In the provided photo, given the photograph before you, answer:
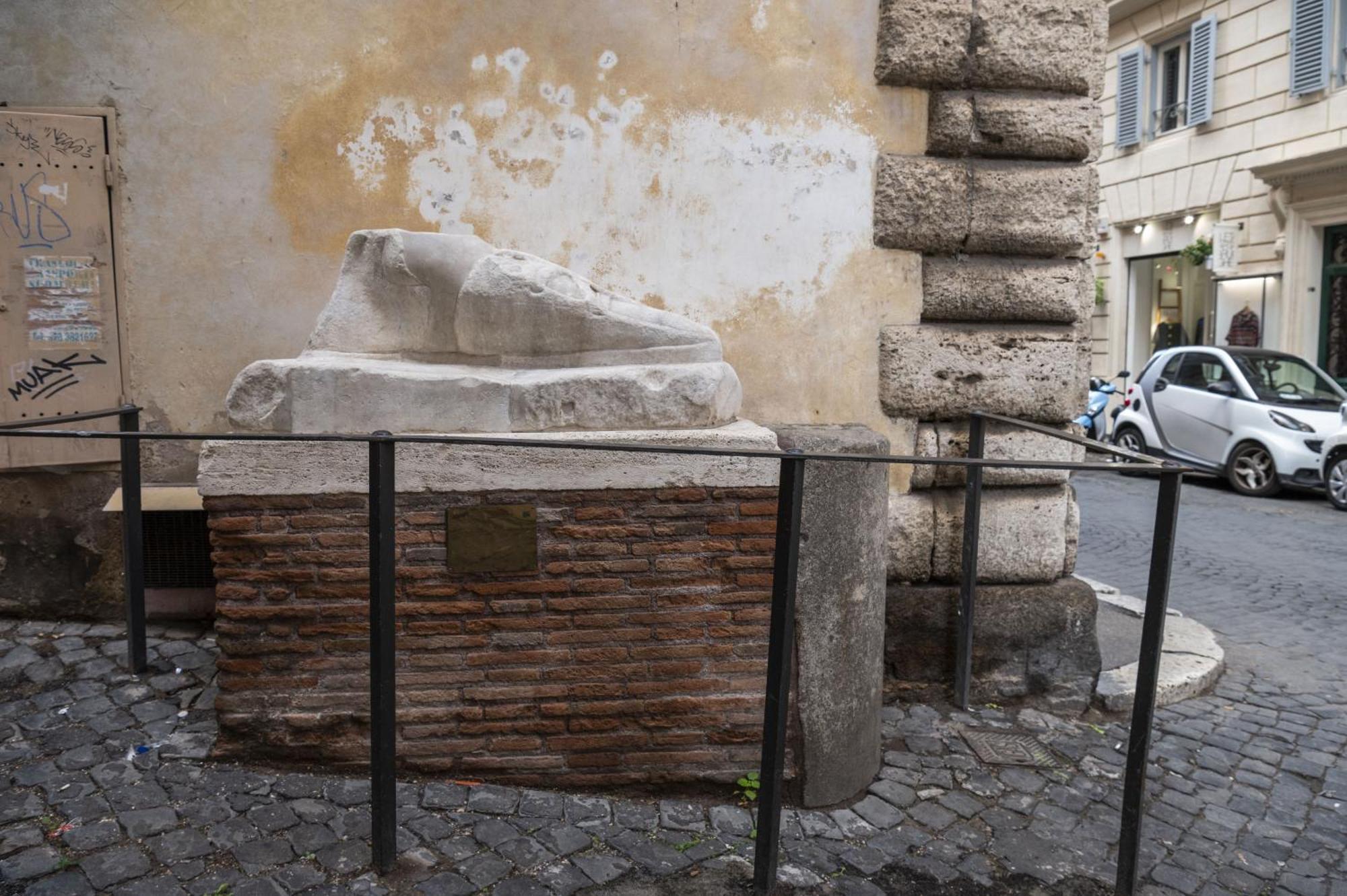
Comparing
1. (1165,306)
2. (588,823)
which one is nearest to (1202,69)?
(1165,306)

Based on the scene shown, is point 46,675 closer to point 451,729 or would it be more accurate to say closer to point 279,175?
point 451,729

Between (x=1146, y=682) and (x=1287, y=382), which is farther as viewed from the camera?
(x=1287, y=382)

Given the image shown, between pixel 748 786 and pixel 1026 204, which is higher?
pixel 1026 204

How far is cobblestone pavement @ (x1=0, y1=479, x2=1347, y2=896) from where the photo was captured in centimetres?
264

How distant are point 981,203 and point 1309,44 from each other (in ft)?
37.7

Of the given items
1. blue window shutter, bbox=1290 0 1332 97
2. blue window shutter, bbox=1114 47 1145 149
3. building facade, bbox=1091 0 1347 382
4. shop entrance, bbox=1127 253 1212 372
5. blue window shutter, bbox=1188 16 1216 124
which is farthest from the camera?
blue window shutter, bbox=1114 47 1145 149

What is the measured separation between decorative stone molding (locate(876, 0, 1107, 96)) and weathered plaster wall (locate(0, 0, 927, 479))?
11cm

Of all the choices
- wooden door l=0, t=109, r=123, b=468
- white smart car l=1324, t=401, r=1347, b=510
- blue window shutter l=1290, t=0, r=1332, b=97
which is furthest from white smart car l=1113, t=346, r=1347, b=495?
wooden door l=0, t=109, r=123, b=468

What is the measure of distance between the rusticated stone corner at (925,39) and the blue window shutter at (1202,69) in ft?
40.9

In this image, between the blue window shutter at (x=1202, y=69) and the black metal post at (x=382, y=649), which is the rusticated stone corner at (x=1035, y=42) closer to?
the black metal post at (x=382, y=649)

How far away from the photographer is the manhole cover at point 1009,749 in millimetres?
3551

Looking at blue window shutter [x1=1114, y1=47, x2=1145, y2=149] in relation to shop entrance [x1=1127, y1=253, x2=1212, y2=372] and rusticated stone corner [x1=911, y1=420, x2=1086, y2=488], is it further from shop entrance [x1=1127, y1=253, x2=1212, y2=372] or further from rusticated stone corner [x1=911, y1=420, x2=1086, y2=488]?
rusticated stone corner [x1=911, y1=420, x2=1086, y2=488]

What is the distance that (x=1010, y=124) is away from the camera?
4.16m

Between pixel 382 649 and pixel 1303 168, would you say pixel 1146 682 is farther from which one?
pixel 1303 168
